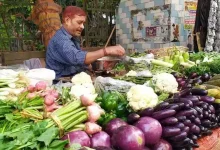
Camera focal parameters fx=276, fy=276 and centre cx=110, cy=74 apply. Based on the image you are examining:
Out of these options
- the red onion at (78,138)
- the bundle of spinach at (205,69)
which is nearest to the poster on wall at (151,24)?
the bundle of spinach at (205,69)

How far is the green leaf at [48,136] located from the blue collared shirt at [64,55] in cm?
183

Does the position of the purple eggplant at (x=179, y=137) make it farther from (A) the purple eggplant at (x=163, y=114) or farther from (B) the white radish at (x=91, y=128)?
(B) the white radish at (x=91, y=128)

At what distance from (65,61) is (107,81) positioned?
1.12 meters

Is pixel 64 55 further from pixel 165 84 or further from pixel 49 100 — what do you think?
pixel 49 100

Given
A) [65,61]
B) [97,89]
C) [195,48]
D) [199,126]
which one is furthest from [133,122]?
[195,48]

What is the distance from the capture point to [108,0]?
913cm

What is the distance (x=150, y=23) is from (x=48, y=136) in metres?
6.69

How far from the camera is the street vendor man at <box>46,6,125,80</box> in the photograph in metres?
3.30

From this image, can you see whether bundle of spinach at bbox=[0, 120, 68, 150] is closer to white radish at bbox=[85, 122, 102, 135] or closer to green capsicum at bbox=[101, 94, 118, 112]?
white radish at bbox=[85, 122, 102, 135]

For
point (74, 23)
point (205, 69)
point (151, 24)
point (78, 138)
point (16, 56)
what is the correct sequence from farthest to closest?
point (151, 24), point (16, 56), point (205, 69), point (74, 23), point (78, 138)

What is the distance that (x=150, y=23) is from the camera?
772cm

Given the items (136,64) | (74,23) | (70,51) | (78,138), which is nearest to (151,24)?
(136,64)

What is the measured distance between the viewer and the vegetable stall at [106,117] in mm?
1548

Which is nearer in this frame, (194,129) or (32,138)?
(32,138)
